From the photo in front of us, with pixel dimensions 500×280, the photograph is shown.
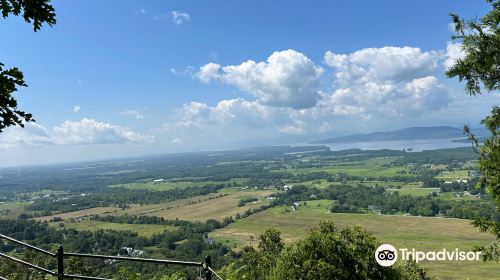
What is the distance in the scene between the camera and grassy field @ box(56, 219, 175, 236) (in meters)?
105

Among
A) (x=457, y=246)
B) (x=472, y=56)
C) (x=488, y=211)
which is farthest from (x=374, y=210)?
(x=472, y=56)

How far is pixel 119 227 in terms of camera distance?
112m

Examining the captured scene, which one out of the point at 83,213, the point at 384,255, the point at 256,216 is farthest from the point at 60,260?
the point at 83,213

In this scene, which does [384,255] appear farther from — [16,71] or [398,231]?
[398,231]

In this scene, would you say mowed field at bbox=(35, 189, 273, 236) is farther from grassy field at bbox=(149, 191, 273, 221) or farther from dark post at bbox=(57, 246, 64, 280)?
dark post at bbox=(57, 246, 64, 280)

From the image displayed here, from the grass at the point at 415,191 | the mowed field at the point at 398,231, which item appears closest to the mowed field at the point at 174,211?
the mowed field at the point at 398,231

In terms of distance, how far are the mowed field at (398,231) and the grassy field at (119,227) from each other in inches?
675

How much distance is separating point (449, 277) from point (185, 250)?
48490 millimetres

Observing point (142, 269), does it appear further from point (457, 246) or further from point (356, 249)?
point (457, 246)

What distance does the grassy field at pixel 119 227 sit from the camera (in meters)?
105

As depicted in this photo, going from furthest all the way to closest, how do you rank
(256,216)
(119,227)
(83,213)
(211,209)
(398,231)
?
(83,213) < (211,209) < (256,216) < (119,227) < (398,231)

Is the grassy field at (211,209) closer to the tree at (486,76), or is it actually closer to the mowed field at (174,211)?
the mowed field at (174,211)

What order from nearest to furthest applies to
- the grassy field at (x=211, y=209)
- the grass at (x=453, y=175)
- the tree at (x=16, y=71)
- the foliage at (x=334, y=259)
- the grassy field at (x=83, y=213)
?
the tree at (x=16, y=71) < the foliage at (x=334, y=259) < the grassy field at (x=211, y=209) < the grassy field at (x=83, y=213) < the grass at (x=453, y=175)

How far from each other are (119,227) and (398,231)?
7535 centimetres
